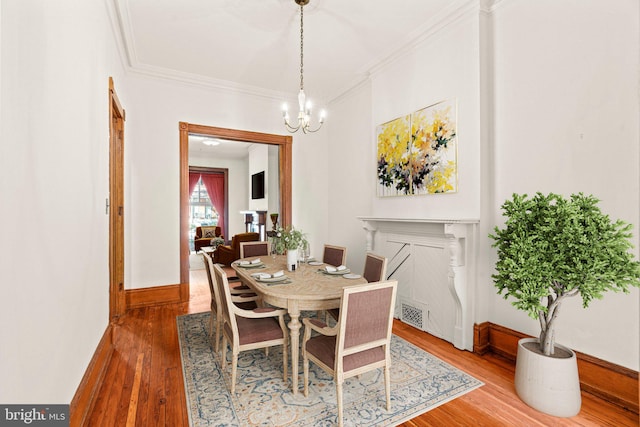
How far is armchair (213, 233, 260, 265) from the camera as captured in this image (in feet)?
20.2

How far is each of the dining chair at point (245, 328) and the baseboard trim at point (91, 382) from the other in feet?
2.85

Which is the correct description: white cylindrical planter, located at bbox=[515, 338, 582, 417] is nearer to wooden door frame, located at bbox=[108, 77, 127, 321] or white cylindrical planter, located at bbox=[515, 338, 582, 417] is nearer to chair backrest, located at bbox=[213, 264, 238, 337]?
chair backrest, located at bbox=[213, 264, 238, 337]

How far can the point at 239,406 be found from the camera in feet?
6.75

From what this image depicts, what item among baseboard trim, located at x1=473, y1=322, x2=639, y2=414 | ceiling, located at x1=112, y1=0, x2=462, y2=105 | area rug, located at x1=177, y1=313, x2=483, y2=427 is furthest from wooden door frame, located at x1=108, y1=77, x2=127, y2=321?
baseboard trim, located at x1=473, y1=322, x2=639, y2=414

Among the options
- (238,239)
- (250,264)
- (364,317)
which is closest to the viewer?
(364,317)

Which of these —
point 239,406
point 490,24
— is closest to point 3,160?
point 239,406

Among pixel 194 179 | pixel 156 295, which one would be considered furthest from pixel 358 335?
pixel 194 179

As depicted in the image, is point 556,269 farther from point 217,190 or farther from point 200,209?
point 200,209

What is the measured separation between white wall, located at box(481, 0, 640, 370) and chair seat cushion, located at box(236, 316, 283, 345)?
1975mm

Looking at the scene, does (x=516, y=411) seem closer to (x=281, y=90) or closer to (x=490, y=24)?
(x=490, y=24)

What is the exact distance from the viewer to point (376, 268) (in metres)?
2.90

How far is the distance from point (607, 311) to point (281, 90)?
4613 mm

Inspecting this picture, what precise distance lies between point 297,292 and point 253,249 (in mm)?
1897

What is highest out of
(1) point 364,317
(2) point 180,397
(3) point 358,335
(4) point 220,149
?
(4) point 220,149
